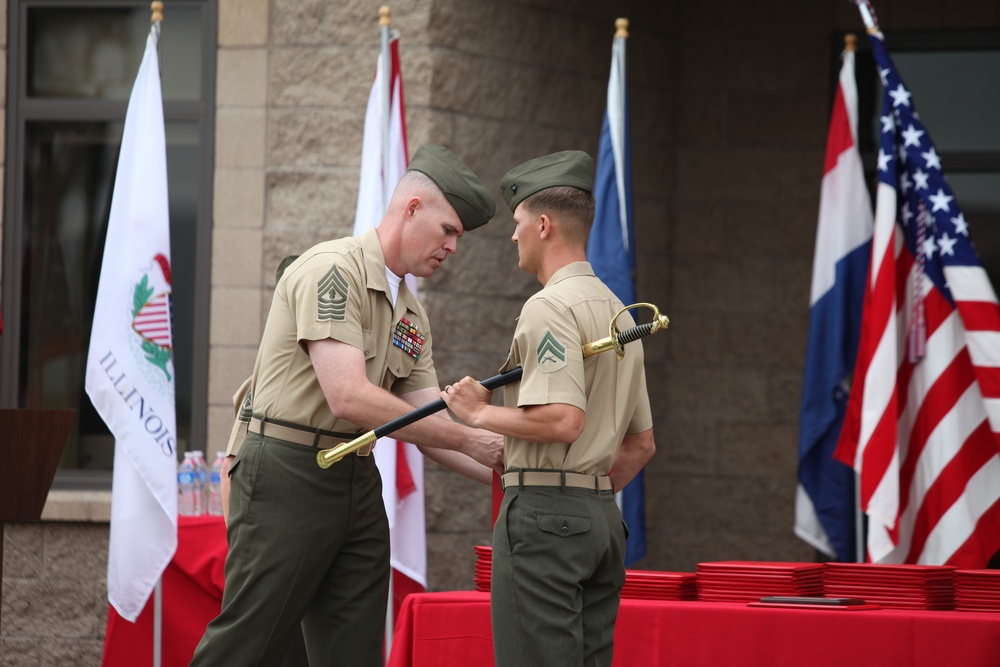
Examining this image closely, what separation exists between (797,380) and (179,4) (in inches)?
148

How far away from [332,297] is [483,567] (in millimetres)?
1087

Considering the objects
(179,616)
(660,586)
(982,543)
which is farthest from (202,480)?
(982,543)

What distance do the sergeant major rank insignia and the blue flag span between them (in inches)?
72.3

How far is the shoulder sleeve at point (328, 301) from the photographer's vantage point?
3744 mm

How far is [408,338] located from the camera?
161 inches

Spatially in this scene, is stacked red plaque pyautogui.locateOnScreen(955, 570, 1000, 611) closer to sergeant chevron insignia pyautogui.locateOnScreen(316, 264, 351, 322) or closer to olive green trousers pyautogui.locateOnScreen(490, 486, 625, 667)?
olive green trousers pyautogui.locateOnScreen(490, 486, 625, 667)

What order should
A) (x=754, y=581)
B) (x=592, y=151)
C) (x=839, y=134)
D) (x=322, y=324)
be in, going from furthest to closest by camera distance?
1. (x=592, y=151)
2. (x=839, y=134)
3. (x=754, y=581)
4. (x=322, y=324)

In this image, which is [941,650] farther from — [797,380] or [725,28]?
[725,28]

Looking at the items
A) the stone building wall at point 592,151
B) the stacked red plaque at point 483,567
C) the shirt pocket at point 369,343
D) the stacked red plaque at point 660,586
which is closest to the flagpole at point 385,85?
the stone building wall at point 592,151

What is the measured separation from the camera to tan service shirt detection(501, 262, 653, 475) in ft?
10.7

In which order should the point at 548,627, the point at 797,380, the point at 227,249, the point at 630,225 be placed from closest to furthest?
1. the point at 548,627
2. the point at 630,225
3. the point at 227,249
4. the point at 797,380

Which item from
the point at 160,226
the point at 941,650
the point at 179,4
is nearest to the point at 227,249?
the point at 160,226

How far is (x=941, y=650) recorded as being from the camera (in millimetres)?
3824

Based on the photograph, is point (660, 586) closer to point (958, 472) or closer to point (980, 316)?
point (958, 472)
